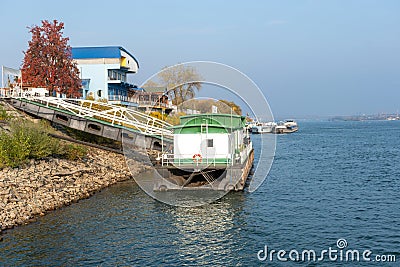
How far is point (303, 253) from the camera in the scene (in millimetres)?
17141

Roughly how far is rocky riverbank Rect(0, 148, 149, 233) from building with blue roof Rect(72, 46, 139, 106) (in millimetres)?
30458

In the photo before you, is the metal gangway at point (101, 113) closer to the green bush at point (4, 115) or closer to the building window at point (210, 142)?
the green bush at point (4, 115)

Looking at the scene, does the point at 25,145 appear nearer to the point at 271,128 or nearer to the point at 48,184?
the point at 48,184

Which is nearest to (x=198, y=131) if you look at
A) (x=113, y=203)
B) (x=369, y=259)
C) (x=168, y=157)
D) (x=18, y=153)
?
(x=168, y=157)

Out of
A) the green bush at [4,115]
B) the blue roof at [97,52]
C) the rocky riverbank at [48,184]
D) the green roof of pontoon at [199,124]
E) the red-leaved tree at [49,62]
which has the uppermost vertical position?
the blue roof at [97,52]

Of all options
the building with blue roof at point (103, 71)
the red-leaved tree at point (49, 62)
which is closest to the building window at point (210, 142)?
the red-leaved tree at point (49, 62)

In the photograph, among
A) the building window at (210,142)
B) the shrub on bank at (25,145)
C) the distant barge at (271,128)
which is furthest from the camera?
the distant barge at (271,128)

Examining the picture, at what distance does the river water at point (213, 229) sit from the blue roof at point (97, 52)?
39429 mm

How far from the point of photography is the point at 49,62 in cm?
4416

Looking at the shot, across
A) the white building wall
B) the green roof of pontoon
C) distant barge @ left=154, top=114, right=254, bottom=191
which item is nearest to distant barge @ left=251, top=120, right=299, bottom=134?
the green roof of pontoon

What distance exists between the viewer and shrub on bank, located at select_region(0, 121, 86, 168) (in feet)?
83.5

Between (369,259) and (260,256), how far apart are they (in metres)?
3.96

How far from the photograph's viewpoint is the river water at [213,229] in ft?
55.5

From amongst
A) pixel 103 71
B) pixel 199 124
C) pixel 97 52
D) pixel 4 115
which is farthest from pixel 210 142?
pixel 97 52
